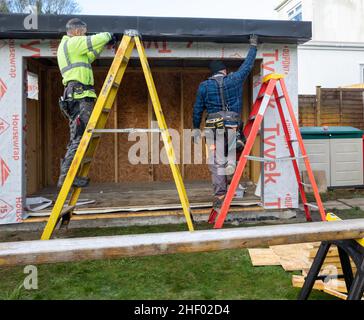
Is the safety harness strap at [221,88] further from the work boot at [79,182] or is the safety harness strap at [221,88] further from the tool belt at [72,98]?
the work boot at [79,182]

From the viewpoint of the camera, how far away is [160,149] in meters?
8.27

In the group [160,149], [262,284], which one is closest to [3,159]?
[262,284]

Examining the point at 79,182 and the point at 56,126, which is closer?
the point at 79,182

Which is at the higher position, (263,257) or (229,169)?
(229,169)

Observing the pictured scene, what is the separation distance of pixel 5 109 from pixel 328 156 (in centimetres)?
631

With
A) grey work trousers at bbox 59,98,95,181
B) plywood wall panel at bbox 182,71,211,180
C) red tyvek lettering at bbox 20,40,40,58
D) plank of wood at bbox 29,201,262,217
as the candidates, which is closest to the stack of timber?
plank of wood at bbox 29,201,262,217

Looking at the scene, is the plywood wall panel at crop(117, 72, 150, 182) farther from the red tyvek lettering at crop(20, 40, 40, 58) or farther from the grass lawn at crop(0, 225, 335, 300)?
the grass lawn at crop(0, 225, 335, 300)

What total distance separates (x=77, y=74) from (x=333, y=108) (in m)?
8.04

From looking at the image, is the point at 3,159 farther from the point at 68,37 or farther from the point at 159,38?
the point at 159,38

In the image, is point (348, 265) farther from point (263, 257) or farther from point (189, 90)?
point (189, 90)

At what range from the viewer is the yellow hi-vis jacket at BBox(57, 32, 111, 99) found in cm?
385

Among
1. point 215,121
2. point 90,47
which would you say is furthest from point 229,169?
point 90,47

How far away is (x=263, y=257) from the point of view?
11.4 ft
